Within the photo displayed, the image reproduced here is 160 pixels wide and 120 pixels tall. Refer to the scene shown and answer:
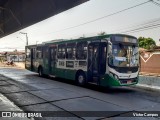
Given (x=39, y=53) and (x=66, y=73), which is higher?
(x=39, y=53)

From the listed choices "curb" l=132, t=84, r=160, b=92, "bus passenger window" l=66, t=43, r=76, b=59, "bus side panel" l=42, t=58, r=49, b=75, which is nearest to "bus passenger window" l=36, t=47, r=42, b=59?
"bus side panel" l=42, t=58, r=49, b=75

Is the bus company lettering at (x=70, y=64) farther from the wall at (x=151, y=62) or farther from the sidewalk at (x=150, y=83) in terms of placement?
the wall at (x=151, y=62)

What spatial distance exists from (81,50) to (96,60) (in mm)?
1683

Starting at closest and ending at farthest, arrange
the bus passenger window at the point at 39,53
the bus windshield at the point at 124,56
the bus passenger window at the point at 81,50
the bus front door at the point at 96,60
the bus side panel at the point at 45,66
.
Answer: the bus windshield at the point at 124,56 → the bus front door at the point at 96,60 → the bus passenger window at the point at 81,50 → the bus side panel at the point at 45,66 → the bus passenger window at the point at 39,53

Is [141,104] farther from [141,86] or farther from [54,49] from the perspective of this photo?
[54,49]

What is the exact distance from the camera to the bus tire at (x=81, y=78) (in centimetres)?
1379

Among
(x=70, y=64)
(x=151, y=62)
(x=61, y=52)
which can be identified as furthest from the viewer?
(x=151, y=62)

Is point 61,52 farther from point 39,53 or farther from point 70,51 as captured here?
point 39,53

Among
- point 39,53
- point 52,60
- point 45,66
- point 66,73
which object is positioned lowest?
point 66,73

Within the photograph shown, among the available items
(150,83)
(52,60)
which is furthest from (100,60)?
(52,60)

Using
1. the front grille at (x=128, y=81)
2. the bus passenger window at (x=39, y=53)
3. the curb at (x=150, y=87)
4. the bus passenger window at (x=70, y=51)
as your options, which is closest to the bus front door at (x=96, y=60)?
the front grille at (x=128, y=81)

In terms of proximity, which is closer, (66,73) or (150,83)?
(150,83)

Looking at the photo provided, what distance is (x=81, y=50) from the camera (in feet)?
46.3

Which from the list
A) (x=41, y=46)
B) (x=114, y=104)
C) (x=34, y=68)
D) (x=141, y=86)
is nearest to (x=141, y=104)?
(x=114, y=104)
